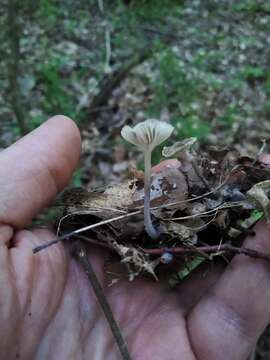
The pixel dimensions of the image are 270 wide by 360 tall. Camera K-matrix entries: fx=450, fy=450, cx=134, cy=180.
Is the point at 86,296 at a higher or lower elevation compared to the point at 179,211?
lower

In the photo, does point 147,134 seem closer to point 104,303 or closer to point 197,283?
point 104,303

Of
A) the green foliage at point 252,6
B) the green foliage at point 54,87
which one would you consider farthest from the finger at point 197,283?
the green foliage at point 252,6

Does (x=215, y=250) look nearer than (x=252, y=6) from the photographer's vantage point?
Yes

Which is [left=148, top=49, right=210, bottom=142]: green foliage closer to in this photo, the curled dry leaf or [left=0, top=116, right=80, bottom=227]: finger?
the curled dry leaf

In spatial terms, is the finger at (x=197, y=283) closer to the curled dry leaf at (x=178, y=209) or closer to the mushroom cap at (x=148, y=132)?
the curled dry leaf at (x=178, y=209)

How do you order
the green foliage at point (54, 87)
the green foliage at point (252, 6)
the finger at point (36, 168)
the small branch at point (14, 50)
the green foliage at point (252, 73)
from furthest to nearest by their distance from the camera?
the green foliage at point (252, 6) < the green foliage at point (252, 73) < the green foliage at point (54, 87) < the small branch at point (14, 50) < the finger at point (36, 168)

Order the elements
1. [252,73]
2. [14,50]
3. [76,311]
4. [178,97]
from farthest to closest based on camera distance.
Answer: [252,73] → [178,97] → [14,50] → [76,311]

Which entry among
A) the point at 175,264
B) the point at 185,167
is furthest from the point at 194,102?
the point at 175,264

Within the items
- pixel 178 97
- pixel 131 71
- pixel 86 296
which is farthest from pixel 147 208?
pixel 131 71
